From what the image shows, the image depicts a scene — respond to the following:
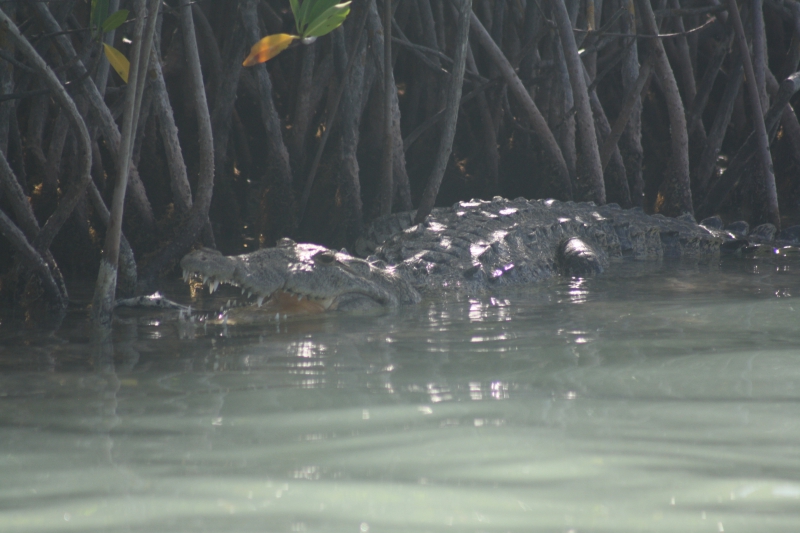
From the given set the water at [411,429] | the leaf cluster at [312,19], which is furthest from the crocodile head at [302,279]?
the leaf cluster at [312,19]

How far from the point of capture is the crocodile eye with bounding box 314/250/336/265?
4.02 meters

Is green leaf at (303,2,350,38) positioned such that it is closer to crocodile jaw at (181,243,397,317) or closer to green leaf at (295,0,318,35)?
green leaf at (295,0,318,35)

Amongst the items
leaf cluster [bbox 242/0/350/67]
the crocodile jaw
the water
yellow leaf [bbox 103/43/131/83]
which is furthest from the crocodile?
leaf cluster [bbox 242/0/350/67]

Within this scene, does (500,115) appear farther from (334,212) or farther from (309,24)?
(309,24)

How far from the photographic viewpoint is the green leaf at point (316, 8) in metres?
3.32

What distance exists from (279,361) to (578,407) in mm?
1121

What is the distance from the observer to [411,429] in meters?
1.64

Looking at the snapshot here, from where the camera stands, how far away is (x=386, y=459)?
4.73 ft

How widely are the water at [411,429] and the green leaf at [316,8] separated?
4.76 ft

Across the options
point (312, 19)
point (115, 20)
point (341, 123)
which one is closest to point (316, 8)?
point (312, 19)

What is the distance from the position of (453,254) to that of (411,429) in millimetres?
3235

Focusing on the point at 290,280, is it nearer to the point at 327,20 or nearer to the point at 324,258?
the point at 324,258

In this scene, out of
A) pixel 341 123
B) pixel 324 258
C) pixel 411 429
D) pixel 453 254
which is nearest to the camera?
pixel 411 429

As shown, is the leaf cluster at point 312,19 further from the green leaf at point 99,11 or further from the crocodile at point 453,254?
the crocodile at point 453,254
